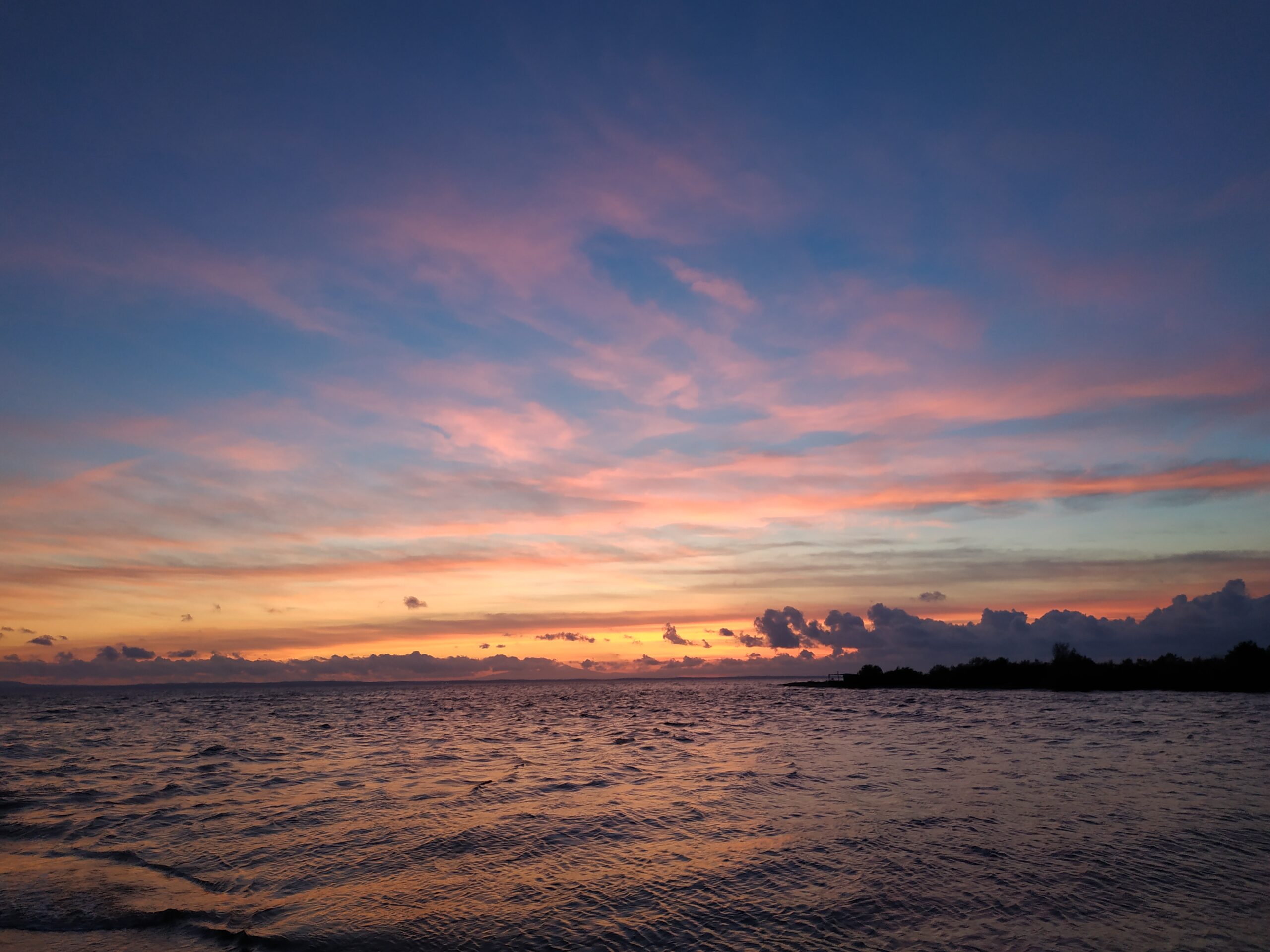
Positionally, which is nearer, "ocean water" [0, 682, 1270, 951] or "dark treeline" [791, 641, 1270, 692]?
"ocean water" [0, 682, 1270, 951]

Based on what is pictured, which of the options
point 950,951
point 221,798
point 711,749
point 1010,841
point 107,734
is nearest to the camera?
point 950,951

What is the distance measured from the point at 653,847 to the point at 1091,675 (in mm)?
153911

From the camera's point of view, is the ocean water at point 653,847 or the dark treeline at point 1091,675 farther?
the dark treeline at point 1091,675

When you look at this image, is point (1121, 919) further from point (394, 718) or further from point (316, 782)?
point (394, 718)

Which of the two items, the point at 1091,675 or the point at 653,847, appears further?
the point at 1091,675

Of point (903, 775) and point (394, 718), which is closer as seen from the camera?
point (903, 775)

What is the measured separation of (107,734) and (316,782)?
1521 inches

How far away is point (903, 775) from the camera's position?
26.9m

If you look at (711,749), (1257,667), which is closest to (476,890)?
(711,749)

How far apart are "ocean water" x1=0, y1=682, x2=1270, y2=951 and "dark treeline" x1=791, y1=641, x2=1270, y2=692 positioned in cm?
9966

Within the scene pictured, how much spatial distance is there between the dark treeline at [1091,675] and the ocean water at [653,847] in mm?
99656

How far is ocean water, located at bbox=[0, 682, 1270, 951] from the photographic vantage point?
38.5 ft

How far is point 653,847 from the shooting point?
17.1 metres

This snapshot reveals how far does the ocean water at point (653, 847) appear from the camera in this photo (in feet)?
38.5
